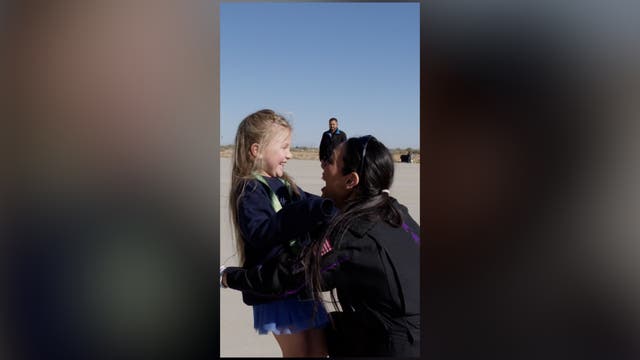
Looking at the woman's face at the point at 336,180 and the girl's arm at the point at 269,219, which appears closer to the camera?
the girl's arm at the point at 269,219

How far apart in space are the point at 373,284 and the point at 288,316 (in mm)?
581

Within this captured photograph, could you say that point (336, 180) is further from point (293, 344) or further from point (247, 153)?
point (293, 344)

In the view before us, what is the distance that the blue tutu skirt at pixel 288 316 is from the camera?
4273 mm

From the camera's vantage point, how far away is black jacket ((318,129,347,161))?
4281 millimetres

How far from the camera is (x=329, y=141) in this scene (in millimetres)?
4289

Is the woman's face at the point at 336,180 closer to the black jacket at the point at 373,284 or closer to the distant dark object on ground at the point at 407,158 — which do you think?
the black jacket at the point at 373,284

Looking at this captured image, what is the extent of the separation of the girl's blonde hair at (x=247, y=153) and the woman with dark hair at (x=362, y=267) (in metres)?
0.25

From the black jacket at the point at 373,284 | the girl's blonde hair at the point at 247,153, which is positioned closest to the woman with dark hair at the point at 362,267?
the black jacket at the point at 373,284

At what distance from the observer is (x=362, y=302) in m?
4.30

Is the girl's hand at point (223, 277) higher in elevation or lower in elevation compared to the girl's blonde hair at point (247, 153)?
lower
